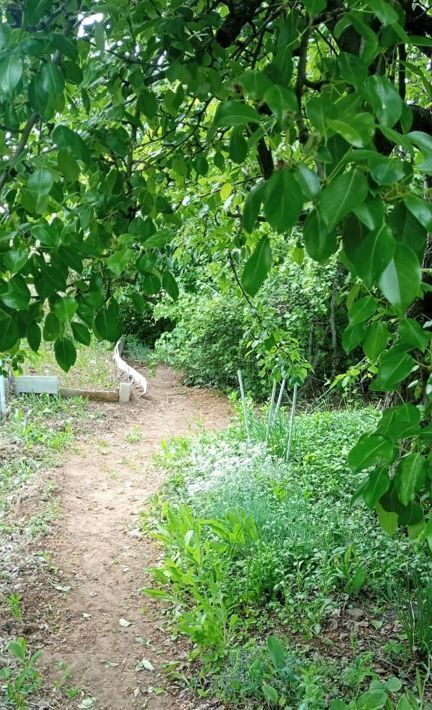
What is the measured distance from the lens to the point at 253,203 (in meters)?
0.86

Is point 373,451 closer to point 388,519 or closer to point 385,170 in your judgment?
point 388,519

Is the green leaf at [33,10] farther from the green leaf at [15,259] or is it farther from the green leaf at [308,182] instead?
the green leaf at [308,182]

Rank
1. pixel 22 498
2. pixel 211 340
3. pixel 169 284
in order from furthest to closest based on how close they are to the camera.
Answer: pixel 211 340 → pixel 22 498 → pixel 169 284

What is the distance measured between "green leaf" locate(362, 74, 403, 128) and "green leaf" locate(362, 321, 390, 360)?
495mm

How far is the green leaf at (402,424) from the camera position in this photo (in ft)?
3.66

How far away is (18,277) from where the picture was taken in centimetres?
101

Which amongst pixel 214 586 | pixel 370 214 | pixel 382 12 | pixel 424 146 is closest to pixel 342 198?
pixel 370 214

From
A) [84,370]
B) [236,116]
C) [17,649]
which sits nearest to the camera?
[236,116]

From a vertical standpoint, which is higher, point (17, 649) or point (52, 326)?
point (52, 326)

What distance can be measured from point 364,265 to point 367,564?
2980mm

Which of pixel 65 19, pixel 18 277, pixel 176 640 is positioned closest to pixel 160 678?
pixel 176 640

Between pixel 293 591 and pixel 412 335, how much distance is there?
2637 millimetres

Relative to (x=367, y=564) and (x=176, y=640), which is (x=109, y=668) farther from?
(x=367, y=564)

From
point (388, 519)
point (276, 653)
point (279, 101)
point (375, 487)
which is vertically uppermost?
point (279, 101)
